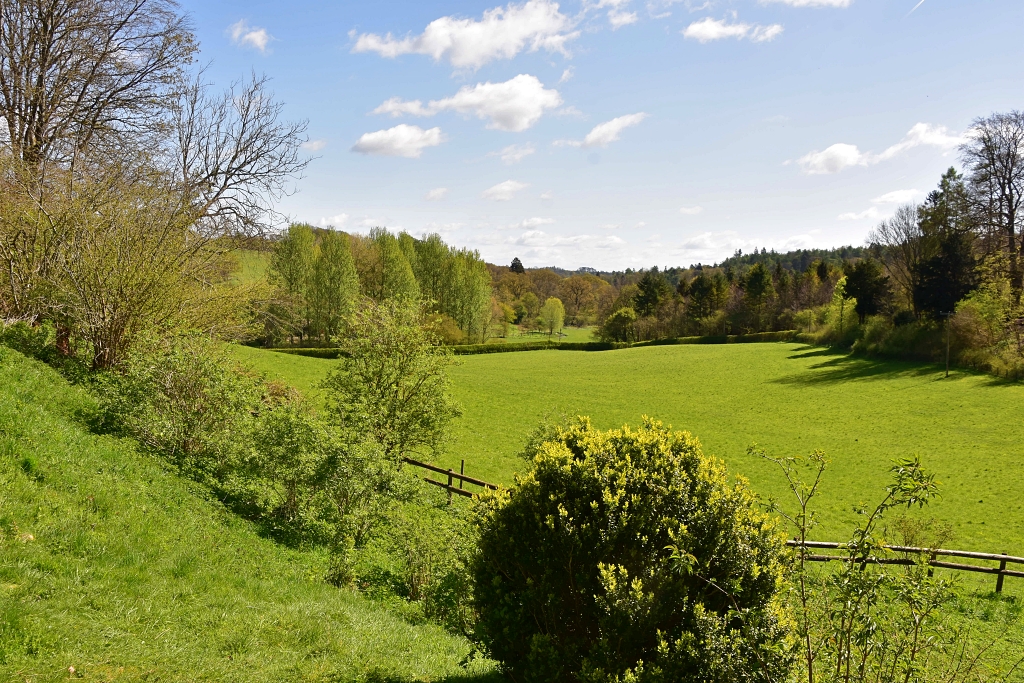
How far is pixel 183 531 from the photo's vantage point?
313 inches

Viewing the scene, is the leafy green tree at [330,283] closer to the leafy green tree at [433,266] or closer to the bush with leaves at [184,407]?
the leafy green tree at [433,266]

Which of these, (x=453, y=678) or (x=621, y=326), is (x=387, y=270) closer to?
(x=621, y=326)

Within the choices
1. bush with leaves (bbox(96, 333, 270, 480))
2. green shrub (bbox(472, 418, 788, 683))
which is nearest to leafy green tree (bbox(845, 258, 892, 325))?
bush with leaves (bbox(96, 333, 270, 480))

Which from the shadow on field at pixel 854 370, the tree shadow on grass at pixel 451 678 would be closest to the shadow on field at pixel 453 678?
the tree shadow on grass at pixel 451 678

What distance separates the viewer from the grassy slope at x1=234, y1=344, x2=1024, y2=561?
21.4 metres

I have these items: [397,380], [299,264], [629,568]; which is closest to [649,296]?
[299,264]

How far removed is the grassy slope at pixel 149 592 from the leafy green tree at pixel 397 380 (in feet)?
25.3

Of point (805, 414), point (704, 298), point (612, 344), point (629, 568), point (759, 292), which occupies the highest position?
point (759, 292)

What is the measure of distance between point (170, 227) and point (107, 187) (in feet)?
6.70

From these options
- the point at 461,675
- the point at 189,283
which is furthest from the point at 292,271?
the point at 461,675

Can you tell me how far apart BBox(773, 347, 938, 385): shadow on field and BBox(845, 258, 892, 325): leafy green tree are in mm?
6895

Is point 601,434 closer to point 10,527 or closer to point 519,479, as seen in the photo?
point 519,479

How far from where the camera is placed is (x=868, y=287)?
55844mm

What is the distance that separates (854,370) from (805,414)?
15932 millimetres
